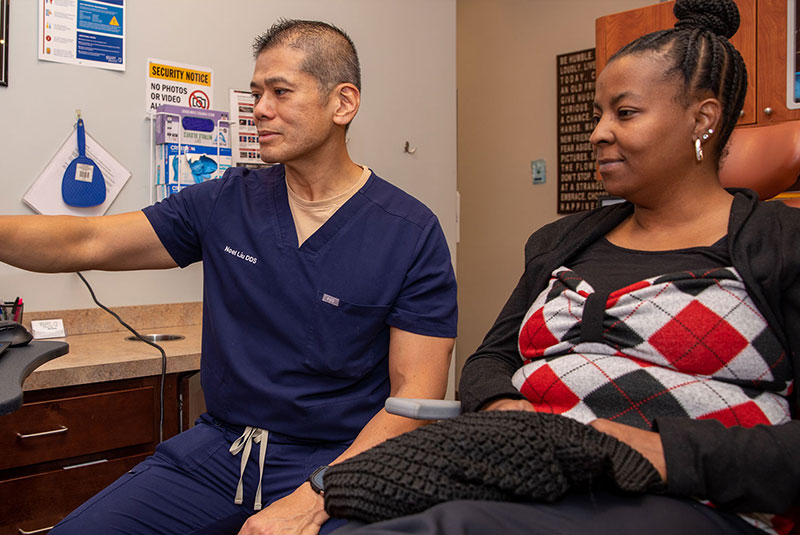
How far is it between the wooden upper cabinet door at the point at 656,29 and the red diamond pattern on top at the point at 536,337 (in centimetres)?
176

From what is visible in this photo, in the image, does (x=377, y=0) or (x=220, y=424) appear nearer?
(x=220, y=424)

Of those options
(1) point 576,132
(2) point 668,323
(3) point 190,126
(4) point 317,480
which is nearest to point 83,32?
(3) point 190,126

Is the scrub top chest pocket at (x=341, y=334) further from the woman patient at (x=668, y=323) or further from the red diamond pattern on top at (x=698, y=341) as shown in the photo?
the red diamond pattern on top at (x=698, y=341)

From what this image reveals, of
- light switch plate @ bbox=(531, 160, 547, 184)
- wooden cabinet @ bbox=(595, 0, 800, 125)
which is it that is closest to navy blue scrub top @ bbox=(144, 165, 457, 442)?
wooden cabinet @ bbox=(595, 0, 800, 125)

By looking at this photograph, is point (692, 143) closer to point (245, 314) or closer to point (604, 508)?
point (604, 508)

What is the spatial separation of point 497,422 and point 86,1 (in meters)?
2.00

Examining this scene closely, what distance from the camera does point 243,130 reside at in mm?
2455

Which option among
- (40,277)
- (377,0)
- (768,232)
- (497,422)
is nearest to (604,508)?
(497,422)

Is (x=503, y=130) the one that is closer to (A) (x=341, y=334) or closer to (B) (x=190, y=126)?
(B) (x=190, y=126)

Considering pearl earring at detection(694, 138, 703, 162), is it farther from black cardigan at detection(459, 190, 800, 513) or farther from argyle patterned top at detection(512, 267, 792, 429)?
argyle patterned top at detection(512, 267, 792, 429)

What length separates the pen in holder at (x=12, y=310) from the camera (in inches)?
73.6

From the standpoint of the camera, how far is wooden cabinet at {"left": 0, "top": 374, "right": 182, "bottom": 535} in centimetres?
162

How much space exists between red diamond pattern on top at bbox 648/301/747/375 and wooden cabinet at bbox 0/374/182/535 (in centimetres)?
133

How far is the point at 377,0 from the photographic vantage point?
287cm
